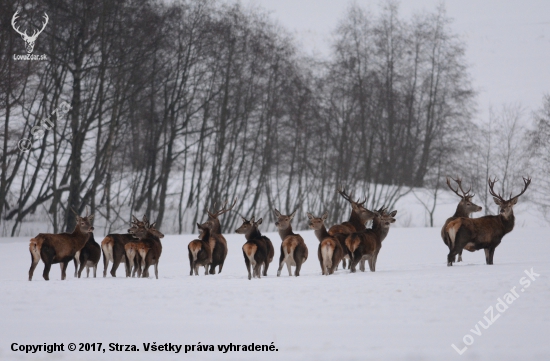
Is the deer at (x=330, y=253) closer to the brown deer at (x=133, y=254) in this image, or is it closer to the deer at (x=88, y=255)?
the brown deer at (x=133, y=254)

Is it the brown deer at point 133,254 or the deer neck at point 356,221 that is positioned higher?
the deer neck at point 356,221

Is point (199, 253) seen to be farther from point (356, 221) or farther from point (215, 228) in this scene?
point (356, 221)

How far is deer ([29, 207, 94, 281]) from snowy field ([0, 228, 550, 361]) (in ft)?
5.77

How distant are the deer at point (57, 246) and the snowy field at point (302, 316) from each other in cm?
176

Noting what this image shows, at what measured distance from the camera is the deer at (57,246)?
510 inches

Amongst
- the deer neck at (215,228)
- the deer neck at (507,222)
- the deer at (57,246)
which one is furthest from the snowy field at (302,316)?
the deer neck at (215,228)

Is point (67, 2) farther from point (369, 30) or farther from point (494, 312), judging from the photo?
point (494, 312)

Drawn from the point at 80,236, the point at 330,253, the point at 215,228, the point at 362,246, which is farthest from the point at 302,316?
the point at 215,228

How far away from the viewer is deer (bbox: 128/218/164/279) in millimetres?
13664

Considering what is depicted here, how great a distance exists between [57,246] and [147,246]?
162cm

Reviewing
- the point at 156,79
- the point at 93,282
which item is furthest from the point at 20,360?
the point at 156,79

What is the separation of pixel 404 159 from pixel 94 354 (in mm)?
29169

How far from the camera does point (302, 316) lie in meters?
7.82

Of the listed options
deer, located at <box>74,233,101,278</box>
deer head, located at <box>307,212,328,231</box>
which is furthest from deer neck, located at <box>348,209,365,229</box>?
deer, located at <box>74,233,101,278</box>
